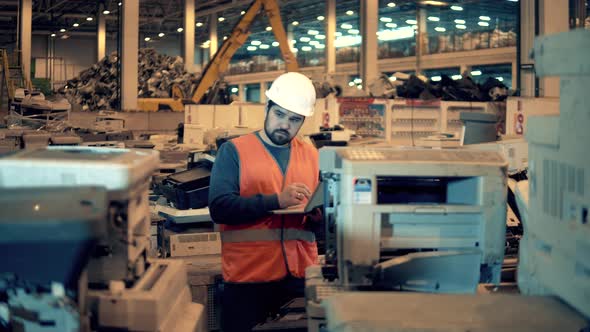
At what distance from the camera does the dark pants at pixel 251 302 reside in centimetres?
374

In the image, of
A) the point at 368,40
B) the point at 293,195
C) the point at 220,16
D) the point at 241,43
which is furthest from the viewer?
the point at 220,16

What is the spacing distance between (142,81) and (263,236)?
18689mm

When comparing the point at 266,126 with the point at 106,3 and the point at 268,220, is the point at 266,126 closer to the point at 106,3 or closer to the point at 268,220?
the point at 268,220

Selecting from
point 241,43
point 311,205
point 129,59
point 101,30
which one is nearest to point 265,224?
point 311,205

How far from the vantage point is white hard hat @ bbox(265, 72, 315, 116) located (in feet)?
12.5

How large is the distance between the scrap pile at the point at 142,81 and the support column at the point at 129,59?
2988 millimetres

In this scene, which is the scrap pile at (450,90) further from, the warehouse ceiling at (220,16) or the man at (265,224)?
the warehouse ceiling at (220,16)

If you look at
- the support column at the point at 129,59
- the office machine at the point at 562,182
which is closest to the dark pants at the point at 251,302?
A: the office machine at the point at 562,182

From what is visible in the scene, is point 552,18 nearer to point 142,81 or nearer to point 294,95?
point 294,95

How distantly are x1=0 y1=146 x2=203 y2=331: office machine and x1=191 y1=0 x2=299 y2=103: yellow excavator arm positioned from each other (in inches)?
548

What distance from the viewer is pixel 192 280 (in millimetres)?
4645

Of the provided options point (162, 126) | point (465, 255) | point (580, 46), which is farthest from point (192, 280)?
point (162, 126)

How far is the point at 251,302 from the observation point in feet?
12.3

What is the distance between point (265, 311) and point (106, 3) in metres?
29.4
